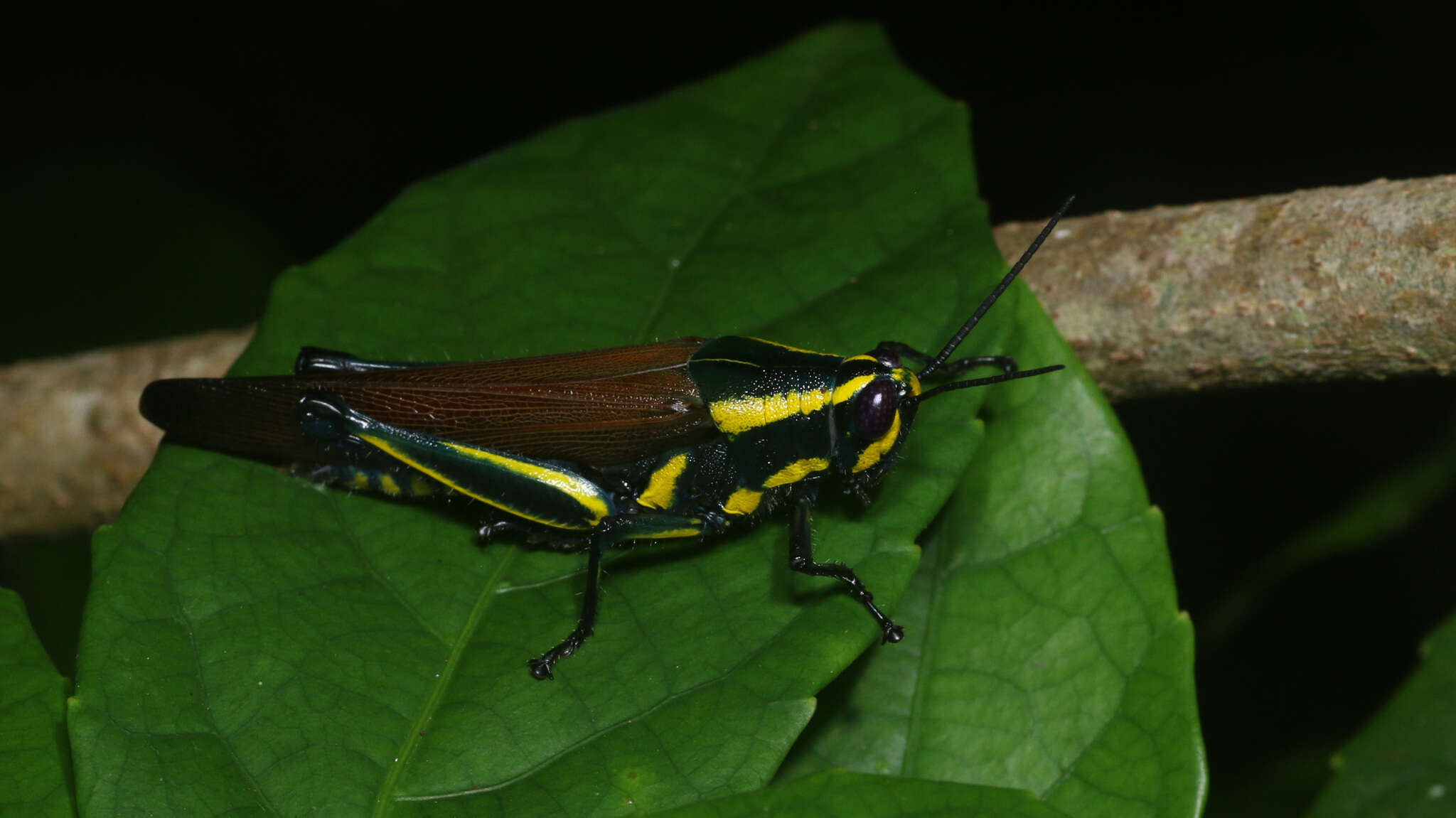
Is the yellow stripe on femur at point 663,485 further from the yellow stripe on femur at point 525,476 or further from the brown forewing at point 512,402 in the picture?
the yellow stripe on femur at point 525,476

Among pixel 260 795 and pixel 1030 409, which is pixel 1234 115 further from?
pixel 260 795

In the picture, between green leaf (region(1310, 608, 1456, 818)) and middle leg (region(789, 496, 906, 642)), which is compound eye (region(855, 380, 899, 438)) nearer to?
middle leg (region(789, 496, 906, 642))

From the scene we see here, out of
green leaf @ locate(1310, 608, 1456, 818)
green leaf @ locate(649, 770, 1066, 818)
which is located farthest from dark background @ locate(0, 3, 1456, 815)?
green leaf @ locate(649, 770, 1066, 818)

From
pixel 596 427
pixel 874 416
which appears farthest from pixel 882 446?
pixel 596 427

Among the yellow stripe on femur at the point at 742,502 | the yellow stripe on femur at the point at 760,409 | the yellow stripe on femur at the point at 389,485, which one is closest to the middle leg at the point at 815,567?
the yellow stripe on femur at the point at 742,502

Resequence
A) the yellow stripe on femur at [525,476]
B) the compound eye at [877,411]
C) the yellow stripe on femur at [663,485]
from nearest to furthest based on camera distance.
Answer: the compound eye at [877,411]
the yellow stripe on femur at [525,476]
the yellow stripe on femur at [663,485]

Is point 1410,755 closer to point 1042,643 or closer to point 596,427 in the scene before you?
point 1042,643
